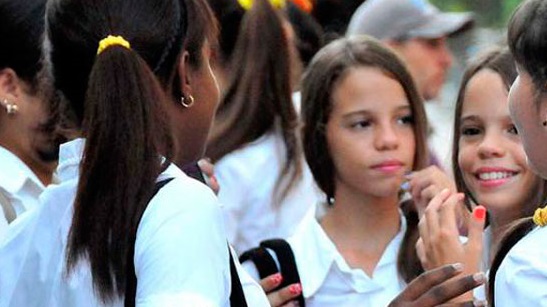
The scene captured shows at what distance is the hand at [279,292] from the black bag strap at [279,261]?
1 centimetres

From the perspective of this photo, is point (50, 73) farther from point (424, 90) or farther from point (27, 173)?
point (424, 90)

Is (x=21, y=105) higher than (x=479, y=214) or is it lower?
higher

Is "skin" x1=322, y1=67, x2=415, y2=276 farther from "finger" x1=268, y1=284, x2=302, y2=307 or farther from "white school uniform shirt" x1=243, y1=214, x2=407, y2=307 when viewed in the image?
"finger" x1=268, y1=284, x2=302, y2=307

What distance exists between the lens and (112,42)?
2271 millimetres

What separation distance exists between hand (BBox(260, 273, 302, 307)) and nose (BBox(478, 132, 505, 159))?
57cm

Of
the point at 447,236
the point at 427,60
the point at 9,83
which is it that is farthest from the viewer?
the point at 427,60

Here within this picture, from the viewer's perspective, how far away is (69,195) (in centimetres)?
233

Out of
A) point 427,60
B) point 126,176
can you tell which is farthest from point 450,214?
point 427,60

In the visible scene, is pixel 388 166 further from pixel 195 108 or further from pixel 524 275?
pixel 524 275

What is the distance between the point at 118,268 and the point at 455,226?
1053mm

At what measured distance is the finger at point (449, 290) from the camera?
2.64 metres

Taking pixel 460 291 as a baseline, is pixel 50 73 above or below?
above

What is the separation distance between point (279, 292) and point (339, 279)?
22 centimetres

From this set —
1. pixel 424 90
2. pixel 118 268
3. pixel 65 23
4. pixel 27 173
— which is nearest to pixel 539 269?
pixel 118 268
